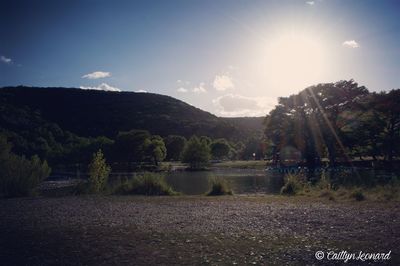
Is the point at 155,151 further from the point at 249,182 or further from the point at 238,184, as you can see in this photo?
the point at 238,184

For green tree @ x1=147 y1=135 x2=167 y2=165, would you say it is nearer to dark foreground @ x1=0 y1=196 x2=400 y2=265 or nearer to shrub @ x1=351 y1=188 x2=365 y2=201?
dark foreground @ x1=0 y1=196 x2=400 y2=265

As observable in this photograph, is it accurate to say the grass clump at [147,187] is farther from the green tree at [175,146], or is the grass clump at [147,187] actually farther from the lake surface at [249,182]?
the green tree at [175,146]

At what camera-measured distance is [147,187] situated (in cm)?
2348

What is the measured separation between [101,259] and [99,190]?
17930 mm

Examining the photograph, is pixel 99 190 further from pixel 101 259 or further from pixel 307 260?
pixel 307 260

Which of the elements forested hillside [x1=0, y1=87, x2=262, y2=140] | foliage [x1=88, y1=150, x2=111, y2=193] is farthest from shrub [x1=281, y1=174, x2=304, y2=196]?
forested hillside [x1=0, y1=87, x2=262, y2=140]

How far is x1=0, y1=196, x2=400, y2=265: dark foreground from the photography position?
24.4 ft

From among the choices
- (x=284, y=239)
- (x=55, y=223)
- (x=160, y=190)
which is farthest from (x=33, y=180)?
(x=284, y=239)

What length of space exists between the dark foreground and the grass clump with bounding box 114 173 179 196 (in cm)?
788

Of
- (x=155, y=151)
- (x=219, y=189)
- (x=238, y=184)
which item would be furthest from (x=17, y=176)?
(x=155, y=151)

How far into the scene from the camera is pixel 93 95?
182 m

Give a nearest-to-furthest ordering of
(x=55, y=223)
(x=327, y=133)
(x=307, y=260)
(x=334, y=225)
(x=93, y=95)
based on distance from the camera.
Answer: (x=307, y=260)
(x=334, y=225)
(x=55, y=223)
(x=327, y=133)
(x=93, y=95)

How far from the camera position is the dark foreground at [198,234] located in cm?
743

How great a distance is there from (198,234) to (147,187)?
1431 cm
